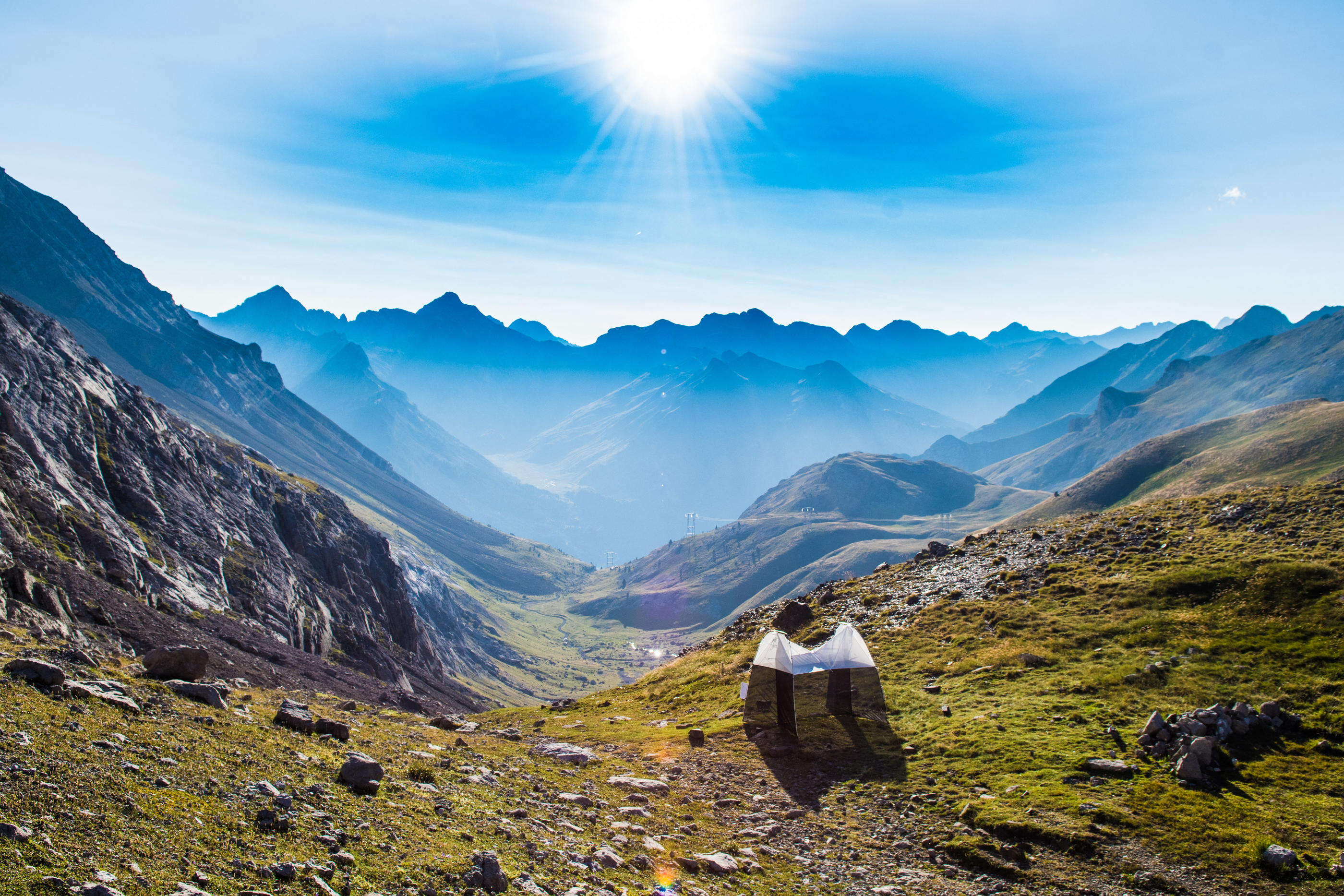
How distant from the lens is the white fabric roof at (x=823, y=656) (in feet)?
107

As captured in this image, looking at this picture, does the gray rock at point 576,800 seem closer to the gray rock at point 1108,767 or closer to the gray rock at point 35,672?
the gray rock at point 35,672

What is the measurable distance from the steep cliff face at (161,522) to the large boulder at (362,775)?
95.9 feet

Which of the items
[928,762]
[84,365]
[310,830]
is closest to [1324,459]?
[928,762]

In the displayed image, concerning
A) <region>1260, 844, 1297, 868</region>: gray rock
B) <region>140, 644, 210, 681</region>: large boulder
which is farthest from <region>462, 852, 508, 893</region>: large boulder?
<region>1260, 844, 1297, 868</region>: gray rock

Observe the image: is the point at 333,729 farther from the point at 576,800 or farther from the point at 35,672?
the point at 576,800

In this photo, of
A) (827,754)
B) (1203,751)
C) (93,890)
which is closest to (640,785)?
(827,754)

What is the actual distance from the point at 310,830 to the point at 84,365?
116m

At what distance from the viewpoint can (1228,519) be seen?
1822 inches

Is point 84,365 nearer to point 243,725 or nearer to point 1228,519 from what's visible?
point 243,725

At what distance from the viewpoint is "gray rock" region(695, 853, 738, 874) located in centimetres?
1808

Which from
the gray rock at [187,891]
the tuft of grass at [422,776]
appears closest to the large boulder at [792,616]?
the tuft of grass at [422,776]

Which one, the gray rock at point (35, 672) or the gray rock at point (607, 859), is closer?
the gray rock at point (35, 672)

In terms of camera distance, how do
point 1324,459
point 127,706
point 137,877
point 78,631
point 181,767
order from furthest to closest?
point 1324,459, point 78,631, point 127,706, point 181,767, point 137,877

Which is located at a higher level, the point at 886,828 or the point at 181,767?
the point at 181,767
